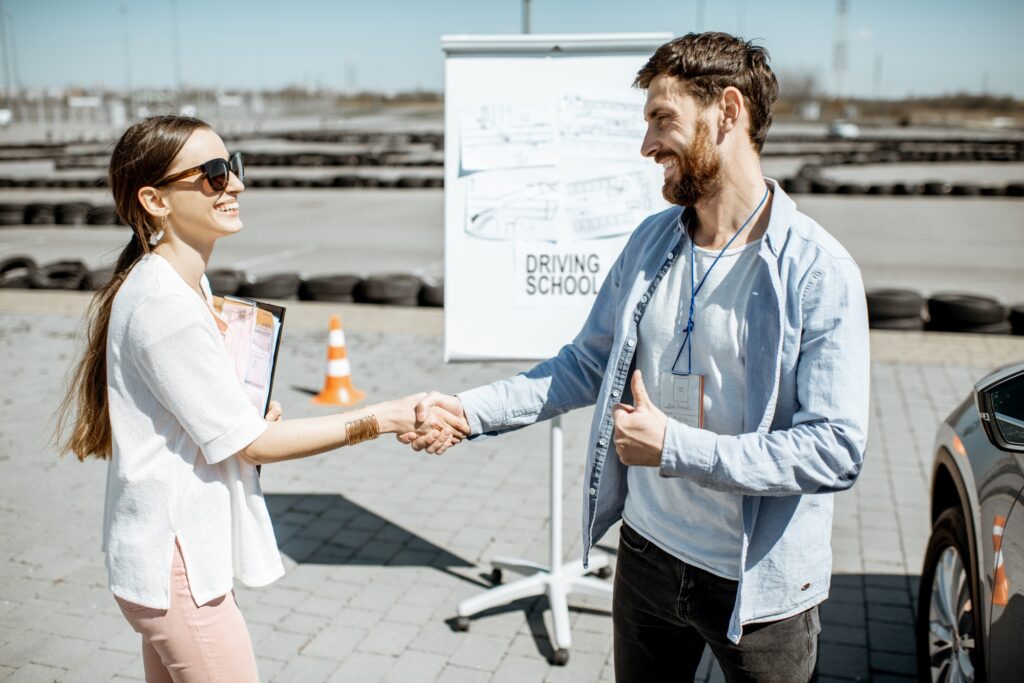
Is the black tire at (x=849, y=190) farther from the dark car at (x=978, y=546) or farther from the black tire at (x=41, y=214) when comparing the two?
the dark car at (x=978, y=546)

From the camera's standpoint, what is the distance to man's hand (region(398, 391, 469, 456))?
109 inches

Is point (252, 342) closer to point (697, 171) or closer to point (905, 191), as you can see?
point (697, 171)

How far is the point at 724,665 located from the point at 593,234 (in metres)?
2.37

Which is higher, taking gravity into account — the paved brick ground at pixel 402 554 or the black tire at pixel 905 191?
the black tire at pixel 905 191

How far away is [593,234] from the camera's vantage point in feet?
14.1

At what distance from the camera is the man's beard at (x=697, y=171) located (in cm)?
222

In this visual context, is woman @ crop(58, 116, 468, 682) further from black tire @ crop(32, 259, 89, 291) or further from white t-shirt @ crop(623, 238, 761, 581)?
black tire @ crop(32, 259, 89, 291)

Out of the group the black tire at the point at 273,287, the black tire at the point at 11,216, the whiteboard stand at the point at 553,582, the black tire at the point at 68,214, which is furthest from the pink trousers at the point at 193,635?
the black tire at the point at 11,216

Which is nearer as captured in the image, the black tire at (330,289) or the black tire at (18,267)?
the black tire at (330,289)

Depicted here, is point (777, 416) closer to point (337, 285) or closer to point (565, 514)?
point (565, 514)

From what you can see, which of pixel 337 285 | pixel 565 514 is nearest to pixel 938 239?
pixel 337 285

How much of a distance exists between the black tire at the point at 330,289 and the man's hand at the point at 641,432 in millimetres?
9649

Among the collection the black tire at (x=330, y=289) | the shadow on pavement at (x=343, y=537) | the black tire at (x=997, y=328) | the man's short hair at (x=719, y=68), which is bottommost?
the shadow on pavement at (x=343, y=537)

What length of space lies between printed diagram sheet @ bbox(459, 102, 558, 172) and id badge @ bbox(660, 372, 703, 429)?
216 cm
